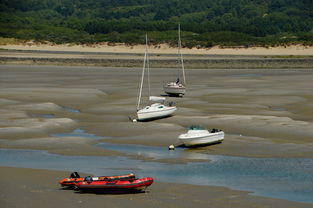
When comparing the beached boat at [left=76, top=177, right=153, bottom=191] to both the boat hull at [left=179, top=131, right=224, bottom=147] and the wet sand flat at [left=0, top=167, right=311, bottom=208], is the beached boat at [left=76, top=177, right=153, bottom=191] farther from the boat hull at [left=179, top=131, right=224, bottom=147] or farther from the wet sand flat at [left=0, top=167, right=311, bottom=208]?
the boat hull at [left=179, top=131, right=224, bottom=147]

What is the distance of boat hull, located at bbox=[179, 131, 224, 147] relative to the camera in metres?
33.1

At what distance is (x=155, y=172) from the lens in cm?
2791

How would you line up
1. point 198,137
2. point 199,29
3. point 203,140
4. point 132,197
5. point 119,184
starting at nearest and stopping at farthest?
point 132,197 < point 119,184 < point 198,137 < point 203,140 < point 199,29

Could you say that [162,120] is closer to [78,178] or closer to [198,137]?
[198,137]

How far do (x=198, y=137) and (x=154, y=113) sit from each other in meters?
8.83

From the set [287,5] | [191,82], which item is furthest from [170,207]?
[287,5]

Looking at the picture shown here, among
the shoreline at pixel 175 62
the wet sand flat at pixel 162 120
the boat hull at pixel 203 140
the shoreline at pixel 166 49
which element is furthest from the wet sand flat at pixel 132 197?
the shoreline at pixel 166 49

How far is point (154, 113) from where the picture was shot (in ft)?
137

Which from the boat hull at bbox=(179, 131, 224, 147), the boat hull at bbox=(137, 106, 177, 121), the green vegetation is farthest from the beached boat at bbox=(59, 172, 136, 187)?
the green vegetation

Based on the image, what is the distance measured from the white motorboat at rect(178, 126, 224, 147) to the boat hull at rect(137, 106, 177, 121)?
7.82 meters

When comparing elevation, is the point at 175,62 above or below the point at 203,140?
above

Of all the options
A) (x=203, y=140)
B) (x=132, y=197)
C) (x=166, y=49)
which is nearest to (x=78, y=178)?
(x=132, y=197)

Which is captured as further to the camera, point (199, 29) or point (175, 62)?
point (199, 29)

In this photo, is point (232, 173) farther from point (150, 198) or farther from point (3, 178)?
point (3, 178)
